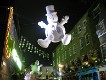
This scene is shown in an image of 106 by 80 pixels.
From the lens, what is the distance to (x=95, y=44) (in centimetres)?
2538

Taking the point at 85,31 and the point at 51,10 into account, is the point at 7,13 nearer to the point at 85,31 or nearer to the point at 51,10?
the point at 51,10

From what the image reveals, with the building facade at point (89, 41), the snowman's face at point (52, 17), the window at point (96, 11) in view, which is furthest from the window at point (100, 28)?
the snowman's face at point (52, 17)

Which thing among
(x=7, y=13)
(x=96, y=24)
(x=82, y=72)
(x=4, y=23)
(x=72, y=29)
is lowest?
(x=82, y=72)

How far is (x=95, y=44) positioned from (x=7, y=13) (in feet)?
45.2

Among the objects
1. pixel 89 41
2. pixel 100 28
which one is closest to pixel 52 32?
pixel 100 28

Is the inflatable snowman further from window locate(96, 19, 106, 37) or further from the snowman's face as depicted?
window locate(96, 19, 106, 37)

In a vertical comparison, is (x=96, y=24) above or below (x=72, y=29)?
below

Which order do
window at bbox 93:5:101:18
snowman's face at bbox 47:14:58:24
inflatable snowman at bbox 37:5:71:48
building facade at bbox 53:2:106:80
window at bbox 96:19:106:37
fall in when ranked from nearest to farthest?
inflatable snowman at bbox 37:5:71:48, snowman's face at bbox 47:14:58:24, window at bbox 96:19:106:37, building facade at bbox 53:2:106:80, window at bbox 93:5:101:18

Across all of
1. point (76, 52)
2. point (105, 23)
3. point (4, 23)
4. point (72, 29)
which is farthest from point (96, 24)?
point (4, 23)

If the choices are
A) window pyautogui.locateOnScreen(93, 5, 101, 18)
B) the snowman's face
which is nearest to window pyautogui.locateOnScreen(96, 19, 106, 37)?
window pyautogui.locateOnScreen(93, 5, 101, 18)

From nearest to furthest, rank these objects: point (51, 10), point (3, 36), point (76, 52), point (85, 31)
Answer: point (51, 10) < point (3, 36) < point (85, 31) < point (76, 52)

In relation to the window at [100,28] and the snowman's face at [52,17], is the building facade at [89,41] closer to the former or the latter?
the window at [100,28]

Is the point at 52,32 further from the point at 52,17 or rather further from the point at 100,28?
the point at 100,28

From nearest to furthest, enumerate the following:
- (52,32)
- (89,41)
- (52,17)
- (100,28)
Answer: (52,32)
(52,17)
(100,28)
(89,41)
